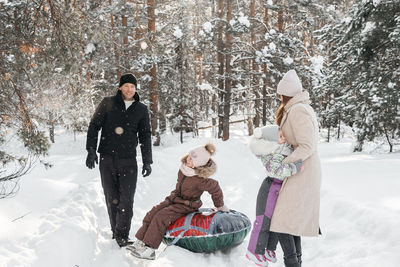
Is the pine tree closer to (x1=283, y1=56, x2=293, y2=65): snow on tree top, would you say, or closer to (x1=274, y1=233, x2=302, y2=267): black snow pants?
(x1=283, y1=56, x2=293, y2=65): snow on tree top

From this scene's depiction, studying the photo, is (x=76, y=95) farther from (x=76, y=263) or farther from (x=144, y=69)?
(x=144, y=69)

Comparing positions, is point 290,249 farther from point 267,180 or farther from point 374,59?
point 374,59

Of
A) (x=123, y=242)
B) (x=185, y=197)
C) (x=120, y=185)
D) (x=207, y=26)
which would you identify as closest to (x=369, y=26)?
(x=185, y=197)

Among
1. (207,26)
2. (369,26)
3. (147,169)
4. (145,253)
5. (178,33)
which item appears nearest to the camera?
(145,253)

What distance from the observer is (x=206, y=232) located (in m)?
4.68

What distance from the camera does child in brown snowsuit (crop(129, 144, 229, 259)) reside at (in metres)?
4.64

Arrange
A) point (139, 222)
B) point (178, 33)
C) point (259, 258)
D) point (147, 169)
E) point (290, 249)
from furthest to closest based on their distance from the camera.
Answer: point (178, 33), point (139, 222), point (147, 169), point (259, 258), point (290, 249)

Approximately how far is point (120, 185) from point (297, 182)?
111 inches

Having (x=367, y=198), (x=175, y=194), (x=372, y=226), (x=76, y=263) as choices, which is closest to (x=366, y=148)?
(x=367, y=198)

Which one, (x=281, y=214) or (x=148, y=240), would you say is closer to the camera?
(x=281, y=214)

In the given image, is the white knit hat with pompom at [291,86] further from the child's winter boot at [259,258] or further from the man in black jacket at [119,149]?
the man in black jacket at [119,149]

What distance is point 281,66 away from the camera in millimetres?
18047

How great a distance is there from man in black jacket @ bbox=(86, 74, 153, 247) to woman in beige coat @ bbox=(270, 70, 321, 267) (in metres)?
→ 2.45

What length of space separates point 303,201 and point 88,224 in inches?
144
